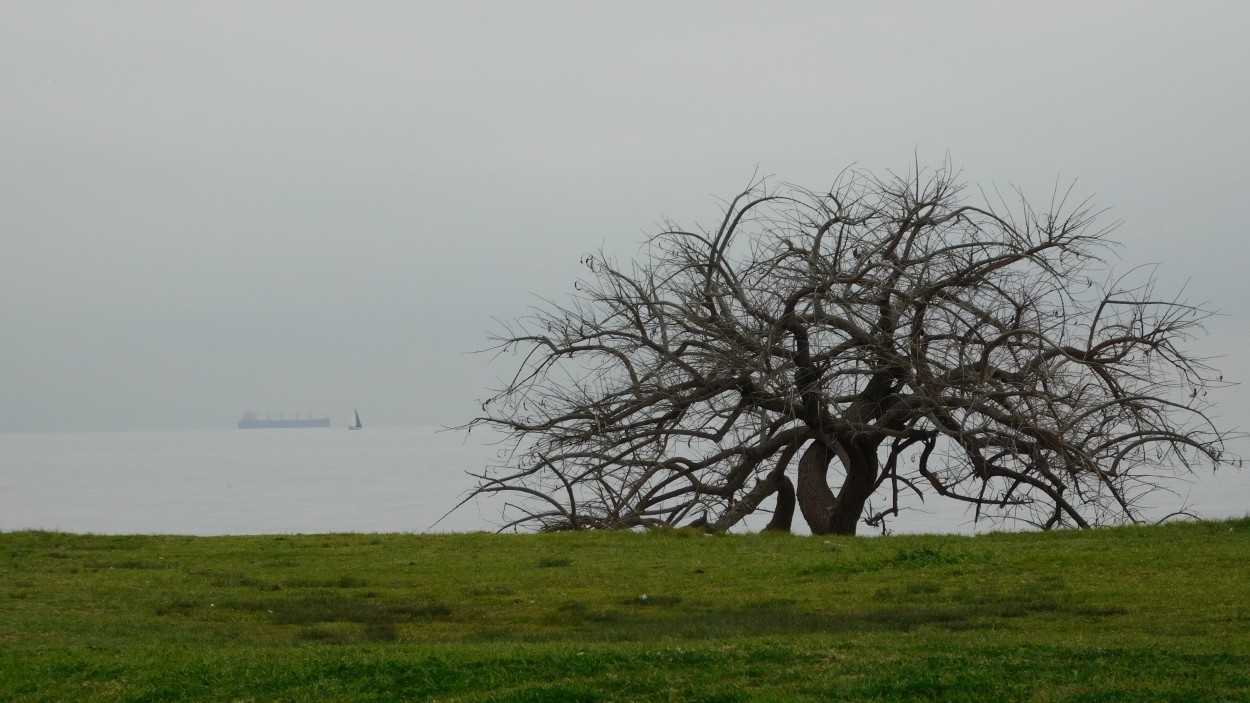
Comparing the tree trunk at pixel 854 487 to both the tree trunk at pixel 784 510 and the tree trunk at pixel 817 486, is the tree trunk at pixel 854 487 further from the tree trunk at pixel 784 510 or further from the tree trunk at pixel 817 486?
the tree trunk at pixel 784 510

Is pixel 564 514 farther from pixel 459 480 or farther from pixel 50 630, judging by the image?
pixel 459 480

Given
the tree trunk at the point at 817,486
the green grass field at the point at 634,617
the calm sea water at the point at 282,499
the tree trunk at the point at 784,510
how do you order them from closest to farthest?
1. the green grass field at the point at 634,617
2. the tree trunk at the point at 817,486
3. the tree trunk at the point at 784,510
4. the calm sea water at the point at 282,499

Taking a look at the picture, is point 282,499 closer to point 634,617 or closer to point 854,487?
point 854,487

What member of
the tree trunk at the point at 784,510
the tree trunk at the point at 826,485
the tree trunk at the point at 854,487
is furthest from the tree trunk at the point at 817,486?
the tree trunk at the point at 784,510

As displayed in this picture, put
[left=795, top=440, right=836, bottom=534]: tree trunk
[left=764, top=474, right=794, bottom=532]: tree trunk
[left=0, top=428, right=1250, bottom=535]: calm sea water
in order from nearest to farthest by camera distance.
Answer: [left=795, top=440, right=836, bottom=534]: tree trunk → [left=764, top=474, right=794, bottom=532]: tree trunk → [left=0, top=428, right=1250, bottom=535]: calm sea water

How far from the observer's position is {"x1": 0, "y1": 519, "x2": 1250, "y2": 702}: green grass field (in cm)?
883

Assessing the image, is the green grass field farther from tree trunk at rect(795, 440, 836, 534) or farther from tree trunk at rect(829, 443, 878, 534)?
tree trunk at rect(829, 443, 878, 534)

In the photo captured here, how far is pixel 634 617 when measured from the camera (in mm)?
12016

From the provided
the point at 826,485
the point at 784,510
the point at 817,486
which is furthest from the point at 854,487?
the point at 784,510

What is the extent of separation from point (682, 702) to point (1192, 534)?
9.29 meters

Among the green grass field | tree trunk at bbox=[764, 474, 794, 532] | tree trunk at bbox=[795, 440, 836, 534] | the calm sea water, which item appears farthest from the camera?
the calm sea water

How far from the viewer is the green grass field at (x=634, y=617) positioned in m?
8.83

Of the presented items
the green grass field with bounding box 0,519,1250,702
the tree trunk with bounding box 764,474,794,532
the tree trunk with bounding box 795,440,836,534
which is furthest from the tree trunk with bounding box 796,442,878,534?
the green grass field with bounding box 0,519,1250,702

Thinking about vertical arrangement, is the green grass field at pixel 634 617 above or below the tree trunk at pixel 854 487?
below
